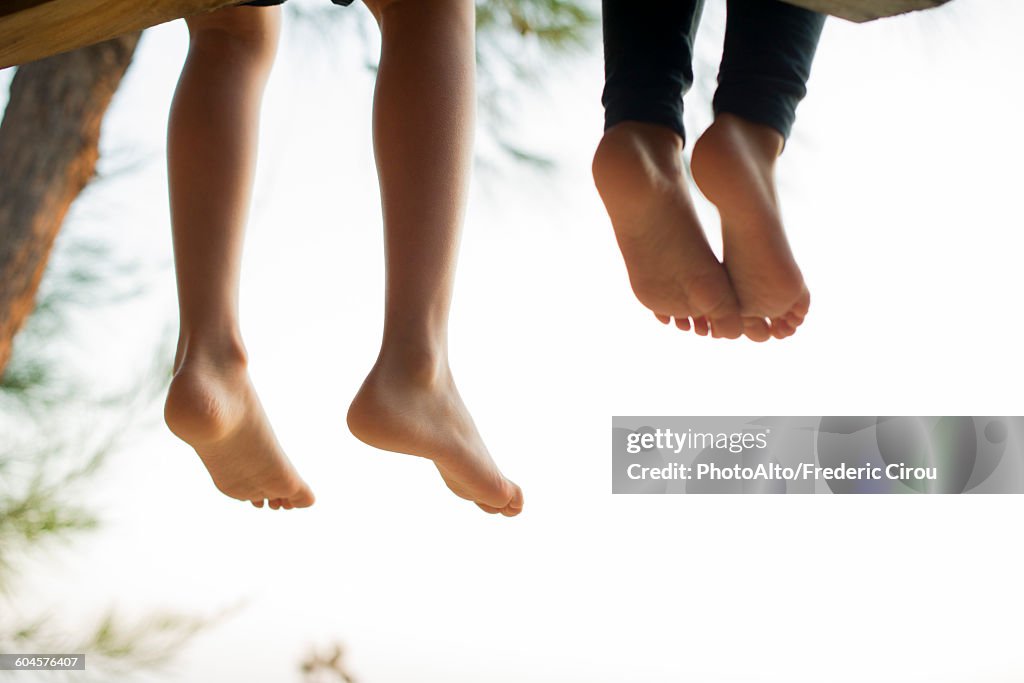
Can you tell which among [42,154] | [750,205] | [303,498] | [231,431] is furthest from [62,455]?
[750,205]

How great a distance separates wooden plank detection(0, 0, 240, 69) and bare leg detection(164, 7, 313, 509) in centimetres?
17

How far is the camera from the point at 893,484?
2135 millimetres

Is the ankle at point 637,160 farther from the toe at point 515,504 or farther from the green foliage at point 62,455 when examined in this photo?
the green foliage at point 62,455

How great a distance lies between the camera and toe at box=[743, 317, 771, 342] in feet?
2.01

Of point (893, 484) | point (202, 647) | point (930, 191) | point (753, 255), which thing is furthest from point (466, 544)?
point (753, 255)

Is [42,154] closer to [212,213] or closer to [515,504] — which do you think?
[212,213]

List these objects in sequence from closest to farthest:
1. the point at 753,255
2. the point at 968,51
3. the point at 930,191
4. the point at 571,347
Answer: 1. the point at 753,255
2. the point at 968,51
3. the point at 930,191
4. the point at 571,347

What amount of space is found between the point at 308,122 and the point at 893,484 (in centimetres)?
174

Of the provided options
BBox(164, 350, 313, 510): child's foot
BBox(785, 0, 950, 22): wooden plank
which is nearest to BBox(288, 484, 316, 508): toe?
BBox(164, 350, 313, 510): child's foot

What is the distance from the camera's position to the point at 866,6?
317mm

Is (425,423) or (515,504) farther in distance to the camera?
(515,504)

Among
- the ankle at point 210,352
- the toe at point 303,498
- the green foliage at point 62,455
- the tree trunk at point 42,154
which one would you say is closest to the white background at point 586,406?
the green foliage at point 62,455

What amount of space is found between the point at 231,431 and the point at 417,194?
24cm

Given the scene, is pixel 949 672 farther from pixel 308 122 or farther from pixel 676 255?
pixel 308 122
